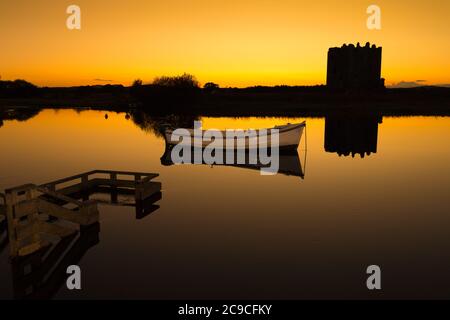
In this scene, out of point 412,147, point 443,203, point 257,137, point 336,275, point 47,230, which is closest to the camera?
point 336,275

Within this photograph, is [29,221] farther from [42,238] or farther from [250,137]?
[250,137]

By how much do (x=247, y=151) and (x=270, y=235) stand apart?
1870 cm

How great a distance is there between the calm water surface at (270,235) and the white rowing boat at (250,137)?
15.8 ft

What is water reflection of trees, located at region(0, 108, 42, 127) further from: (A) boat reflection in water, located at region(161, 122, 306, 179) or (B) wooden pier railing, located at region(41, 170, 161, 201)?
(B) wooden pier railing, located at region(41, 170, 161, 201)

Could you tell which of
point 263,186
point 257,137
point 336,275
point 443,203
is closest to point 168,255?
point 336,275

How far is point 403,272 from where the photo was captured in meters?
10.0

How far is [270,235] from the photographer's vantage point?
12.8 metres

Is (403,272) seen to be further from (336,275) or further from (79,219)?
(79,219)

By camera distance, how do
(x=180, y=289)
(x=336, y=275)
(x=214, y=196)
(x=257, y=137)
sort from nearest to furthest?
1. (x=180, y=289)
2. (x=336, y=275)
3. (x=214, y=196)
4. (x=257, y=137)

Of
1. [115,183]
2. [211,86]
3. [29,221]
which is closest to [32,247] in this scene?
[29,221]

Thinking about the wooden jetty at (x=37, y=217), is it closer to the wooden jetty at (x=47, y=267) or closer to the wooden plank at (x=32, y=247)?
the wooden plank at (x=32, y=247)

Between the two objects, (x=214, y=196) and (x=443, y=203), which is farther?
(x=214, y=196)

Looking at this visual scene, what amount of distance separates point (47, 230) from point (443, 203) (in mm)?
15485

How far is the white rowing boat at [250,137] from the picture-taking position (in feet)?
98.0
